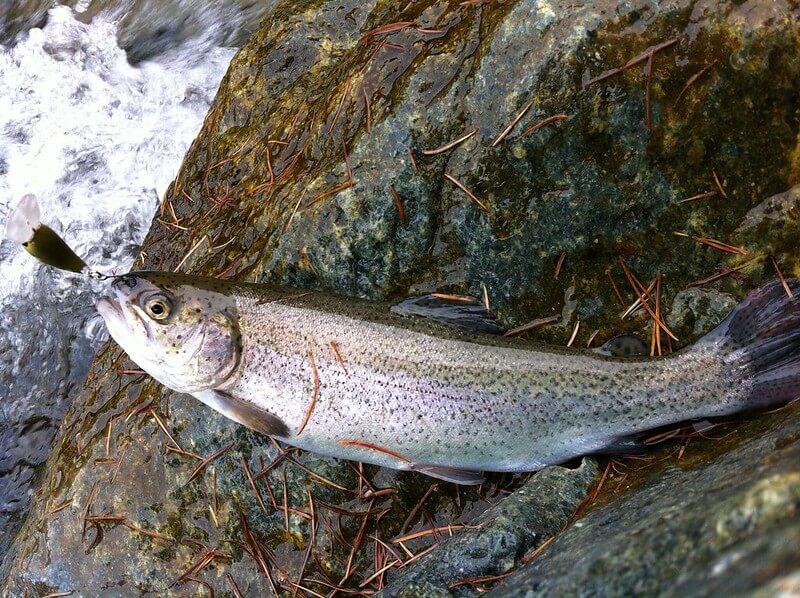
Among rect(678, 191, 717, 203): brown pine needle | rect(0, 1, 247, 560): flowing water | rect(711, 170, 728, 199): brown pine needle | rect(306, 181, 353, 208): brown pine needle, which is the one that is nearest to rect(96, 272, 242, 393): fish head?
rect(306, 181, 353, 208): brown pine needle

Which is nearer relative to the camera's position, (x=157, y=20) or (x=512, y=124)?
(x=512, y=124)

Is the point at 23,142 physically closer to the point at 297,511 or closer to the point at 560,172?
the point at 297,511

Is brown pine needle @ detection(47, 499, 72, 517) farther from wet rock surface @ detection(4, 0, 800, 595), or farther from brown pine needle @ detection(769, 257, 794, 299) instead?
brown pine needle @ detection(769, 257, 794, 299)

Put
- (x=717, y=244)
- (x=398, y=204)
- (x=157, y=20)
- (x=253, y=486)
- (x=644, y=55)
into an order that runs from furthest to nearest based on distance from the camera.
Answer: (x=157, y=20), (x=253, y=486), (x=398, y=204), (x=717, y=244), (x=644, y=55)

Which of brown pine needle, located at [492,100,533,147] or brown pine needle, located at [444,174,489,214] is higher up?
brown pine needle, located at [492,100,533,147]

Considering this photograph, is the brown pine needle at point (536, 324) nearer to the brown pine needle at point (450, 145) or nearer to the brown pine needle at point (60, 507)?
the brown pine needle at point (450, 145)

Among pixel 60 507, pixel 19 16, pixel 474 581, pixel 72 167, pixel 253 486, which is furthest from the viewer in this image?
pixel 19 16

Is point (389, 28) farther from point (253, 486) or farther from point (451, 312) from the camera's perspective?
point (253, 486)

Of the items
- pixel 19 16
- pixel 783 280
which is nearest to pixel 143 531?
pixel 783 280
